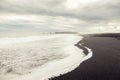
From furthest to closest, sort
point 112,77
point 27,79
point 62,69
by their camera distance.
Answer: point 62,69
point 112,77
point 27,79

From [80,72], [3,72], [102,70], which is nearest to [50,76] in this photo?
[80,72]

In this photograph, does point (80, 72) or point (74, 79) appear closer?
point (74, 79)

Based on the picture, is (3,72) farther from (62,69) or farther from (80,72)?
(80,72)

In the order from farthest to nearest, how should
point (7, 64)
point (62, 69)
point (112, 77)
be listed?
point (7, 64) → point (62, 69) → point (112, 77)

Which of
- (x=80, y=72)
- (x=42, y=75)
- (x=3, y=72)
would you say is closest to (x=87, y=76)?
(x=80, y=72)

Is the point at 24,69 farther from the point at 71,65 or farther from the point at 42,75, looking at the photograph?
the point at 71,65

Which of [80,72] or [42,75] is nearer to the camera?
[42,75]

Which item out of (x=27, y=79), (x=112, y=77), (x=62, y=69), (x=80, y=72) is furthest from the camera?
(x=62, y=69)

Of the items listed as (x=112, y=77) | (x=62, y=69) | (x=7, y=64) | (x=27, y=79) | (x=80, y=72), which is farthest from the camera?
(x=7, y=64)
